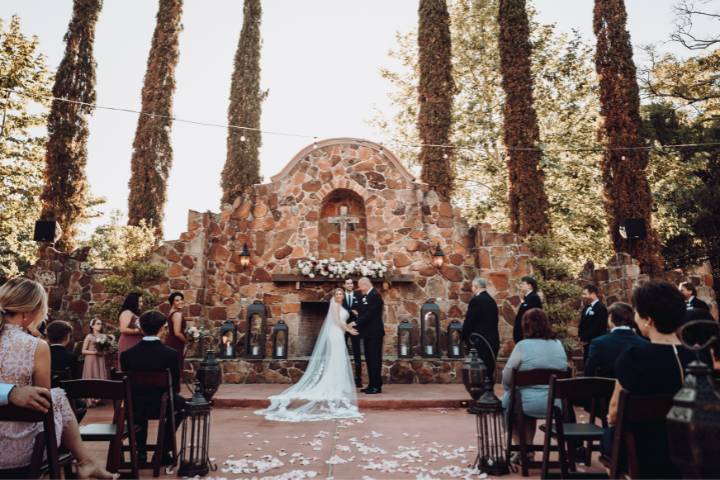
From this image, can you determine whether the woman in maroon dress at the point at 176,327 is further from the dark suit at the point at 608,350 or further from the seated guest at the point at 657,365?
the seated guest at the point at 657,365

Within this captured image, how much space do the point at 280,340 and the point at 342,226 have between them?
2.80 m

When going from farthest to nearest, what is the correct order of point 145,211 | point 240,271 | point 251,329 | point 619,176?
1. point 145,211
2. point 619,176
3. point 240,271
4. point 251,329

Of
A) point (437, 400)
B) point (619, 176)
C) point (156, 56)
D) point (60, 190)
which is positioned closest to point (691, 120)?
point (619, 176)

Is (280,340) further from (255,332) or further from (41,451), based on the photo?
(41,451)

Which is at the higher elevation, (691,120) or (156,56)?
(156,56)

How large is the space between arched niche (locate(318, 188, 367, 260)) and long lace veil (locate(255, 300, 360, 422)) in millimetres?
2715

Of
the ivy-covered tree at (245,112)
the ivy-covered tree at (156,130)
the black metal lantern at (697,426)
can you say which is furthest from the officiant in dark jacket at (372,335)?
the ivy-covered tree at (156,130)

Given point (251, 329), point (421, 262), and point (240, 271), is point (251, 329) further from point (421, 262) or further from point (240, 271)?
point (421, 262)

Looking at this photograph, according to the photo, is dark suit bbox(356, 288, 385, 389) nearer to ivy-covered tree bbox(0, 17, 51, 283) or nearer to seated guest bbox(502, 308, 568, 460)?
seated guest bbox(502, 308, 568, 460)

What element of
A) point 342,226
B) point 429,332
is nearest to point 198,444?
point 429,332

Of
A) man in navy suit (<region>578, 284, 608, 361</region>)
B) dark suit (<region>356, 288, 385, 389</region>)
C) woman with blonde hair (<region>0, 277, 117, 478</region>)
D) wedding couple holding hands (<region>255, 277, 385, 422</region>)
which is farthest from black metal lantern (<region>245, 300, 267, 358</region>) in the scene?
woman with blonde hair (<region>0, 277, 117, 478</region>)

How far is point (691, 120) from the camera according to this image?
60.1 ft

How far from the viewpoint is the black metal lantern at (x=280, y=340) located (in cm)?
895

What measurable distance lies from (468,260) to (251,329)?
4.85 metres
